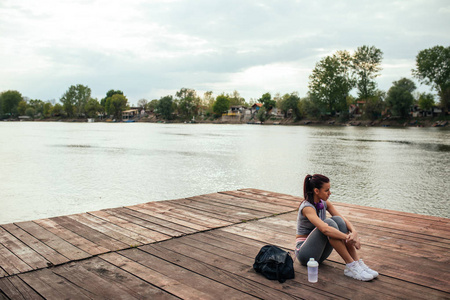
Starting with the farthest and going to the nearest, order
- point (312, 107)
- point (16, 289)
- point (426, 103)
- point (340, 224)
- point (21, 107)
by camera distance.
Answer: point (21, 107) → point (312, 107) → point (426, 103) → point (340, 224) → point (16, 289)

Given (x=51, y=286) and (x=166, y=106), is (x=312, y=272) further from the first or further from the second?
(x=166, y=106)

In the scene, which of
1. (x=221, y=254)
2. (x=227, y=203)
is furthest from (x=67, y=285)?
(x=227, y=203)

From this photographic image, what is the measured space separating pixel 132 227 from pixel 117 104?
165904mm

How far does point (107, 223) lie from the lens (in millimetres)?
5395

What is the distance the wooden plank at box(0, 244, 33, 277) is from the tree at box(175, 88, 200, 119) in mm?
141744

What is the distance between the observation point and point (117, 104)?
534 ft

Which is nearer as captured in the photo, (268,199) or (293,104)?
(268,199)

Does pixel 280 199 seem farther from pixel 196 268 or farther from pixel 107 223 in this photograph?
pixel 196 268

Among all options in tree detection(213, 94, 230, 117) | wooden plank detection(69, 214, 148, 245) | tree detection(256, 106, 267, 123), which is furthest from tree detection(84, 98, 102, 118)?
wooden plank detection(69, 214, 148, 245)

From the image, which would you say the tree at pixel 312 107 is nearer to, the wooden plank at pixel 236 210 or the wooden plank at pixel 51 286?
the wooden plank at pixel 236 210

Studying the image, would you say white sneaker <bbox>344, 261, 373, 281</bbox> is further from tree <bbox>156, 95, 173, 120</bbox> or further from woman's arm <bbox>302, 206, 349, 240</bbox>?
tree <bbox>156, 95, 173, 120</bbox>

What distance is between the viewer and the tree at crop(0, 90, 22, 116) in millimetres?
179625

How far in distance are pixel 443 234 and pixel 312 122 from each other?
10389 cm

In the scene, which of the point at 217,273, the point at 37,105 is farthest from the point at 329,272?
the point at 37,105
